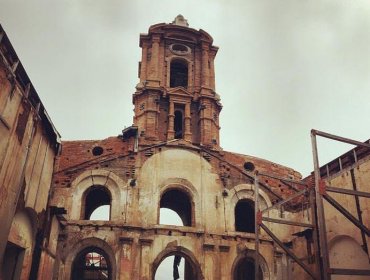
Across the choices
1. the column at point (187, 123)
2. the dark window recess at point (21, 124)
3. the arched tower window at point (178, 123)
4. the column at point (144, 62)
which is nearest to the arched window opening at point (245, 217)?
the column at point (187, 123)

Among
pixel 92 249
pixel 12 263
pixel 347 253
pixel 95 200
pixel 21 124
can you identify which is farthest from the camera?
pixel 95 200

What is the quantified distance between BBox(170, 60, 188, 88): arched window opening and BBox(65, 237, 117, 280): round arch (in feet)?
35.8

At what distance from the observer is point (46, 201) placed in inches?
449

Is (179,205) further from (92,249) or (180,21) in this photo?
(180,21)

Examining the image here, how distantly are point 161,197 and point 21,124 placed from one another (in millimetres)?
8885

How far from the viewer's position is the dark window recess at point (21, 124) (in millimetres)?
9227

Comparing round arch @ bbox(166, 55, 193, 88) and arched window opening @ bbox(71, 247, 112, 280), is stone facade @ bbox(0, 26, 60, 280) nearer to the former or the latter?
arched window opening @ bbox(71, 247, 112, 280)

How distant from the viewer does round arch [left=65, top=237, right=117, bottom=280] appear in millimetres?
14320

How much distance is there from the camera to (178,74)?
2316cm

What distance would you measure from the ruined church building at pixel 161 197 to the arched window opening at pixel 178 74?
0.80 meters

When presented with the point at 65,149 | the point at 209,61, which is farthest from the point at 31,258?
the point at 209,61

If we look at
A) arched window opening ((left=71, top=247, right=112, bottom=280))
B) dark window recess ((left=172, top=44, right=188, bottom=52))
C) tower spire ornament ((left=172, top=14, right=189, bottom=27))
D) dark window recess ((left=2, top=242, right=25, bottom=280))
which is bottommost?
dark window recess ((left=2, top=242, right=25, bottom=280))

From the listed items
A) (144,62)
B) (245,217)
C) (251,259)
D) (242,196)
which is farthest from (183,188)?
(144,62)

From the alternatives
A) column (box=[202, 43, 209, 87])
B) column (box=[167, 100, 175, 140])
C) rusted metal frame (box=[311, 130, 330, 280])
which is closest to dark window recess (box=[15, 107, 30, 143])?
rusted metal frame (box=[311, 130, 330, 280])
